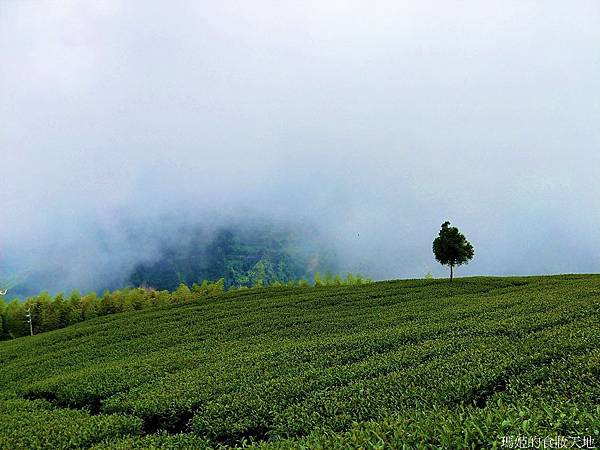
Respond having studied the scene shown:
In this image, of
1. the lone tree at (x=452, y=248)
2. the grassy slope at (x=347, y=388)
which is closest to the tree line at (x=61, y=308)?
the lone tree at (x=452, y=248)

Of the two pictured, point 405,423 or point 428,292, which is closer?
point 405,423

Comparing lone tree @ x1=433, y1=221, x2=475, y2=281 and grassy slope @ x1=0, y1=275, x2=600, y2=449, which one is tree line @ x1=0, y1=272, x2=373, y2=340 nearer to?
lone tree @ x1=433, y1=221, x2=475, y2=281

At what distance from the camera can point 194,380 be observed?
14086 mm

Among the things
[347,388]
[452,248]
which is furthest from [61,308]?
[347,388]

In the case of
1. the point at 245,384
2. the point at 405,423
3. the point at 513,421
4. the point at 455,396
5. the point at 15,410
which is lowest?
the point at 15,410

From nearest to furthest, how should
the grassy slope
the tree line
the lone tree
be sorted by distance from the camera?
the grassy slope < the lone tree < the tree line

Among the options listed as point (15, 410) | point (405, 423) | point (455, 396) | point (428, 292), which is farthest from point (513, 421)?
point (428, 292)

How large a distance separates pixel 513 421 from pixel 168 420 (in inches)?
346

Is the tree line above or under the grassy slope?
under

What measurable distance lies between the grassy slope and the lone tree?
18205mm

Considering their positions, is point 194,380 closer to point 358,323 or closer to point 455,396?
point 455,396

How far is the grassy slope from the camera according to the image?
7.14 m

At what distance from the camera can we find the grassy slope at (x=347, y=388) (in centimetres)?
714

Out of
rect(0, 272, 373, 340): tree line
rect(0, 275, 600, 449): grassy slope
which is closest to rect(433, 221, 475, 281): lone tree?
rect(0, 275, 600, 449): grassy slope
